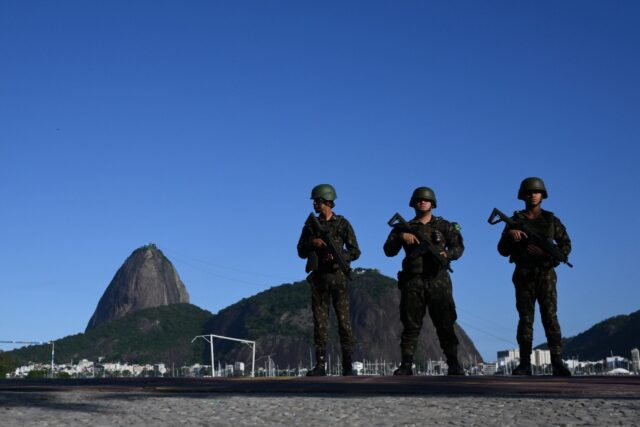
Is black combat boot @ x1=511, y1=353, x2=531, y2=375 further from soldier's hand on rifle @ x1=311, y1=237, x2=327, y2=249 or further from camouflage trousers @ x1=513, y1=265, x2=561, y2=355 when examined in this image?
soldier's hand on rifle @ x1=311, y1=237, x2=327, y2=249

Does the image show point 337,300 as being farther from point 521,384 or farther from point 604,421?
point 604,421

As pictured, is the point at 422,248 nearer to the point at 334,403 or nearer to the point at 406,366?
the point at 406,366

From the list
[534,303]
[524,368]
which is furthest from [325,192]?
[524,368]

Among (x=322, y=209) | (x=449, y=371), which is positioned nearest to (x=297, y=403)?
(x=449, y=371)

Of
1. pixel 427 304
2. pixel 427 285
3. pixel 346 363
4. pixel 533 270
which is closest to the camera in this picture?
pixel 533 270

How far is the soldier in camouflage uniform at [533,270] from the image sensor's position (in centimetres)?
991

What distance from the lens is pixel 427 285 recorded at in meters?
10.4

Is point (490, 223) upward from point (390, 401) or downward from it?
upward

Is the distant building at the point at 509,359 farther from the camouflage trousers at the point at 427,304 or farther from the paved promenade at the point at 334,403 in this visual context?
the paved promenade at the point at 334,403

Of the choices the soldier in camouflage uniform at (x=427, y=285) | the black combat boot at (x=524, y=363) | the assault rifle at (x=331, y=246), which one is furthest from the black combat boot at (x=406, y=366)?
the assault rifle at (x=331, y=246)

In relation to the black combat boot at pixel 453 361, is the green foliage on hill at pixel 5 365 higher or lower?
higher

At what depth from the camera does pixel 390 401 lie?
6.34 metres

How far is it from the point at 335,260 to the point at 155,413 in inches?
214

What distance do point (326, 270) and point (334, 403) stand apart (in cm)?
478
